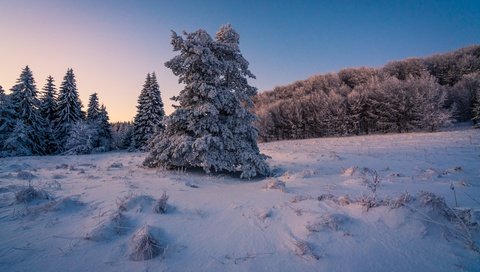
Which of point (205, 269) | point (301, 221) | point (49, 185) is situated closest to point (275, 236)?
point (301, 221)

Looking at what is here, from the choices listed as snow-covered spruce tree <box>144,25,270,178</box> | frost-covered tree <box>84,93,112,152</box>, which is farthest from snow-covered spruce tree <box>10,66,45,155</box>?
snow-covered spruce tree <box>144,25,270,178</box>

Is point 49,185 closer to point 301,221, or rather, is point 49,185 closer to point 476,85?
point 301,221

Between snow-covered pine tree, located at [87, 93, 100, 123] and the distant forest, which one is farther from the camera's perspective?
snow-covered pine tree, located at [87, 93, 100, 123]

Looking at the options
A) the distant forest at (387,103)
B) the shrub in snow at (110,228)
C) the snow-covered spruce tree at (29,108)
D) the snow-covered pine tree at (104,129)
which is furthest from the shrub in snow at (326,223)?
the snow-covered pine tree at (104,129)

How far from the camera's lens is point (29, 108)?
31672 millimetres

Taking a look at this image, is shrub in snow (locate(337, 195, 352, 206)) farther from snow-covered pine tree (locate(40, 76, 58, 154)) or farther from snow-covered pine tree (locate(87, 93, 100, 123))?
snow-covered pine tree (locate(87, 93, 100, 123))

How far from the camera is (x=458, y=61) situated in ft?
200

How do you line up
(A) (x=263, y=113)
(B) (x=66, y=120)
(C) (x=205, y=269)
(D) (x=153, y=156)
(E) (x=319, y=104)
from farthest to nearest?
(A) (x=263, y=113)
(E) (x=319, y=104)
(B) (x=66, y=120)
(D) (x=153, y=156)
(C) (x=205, y=269)

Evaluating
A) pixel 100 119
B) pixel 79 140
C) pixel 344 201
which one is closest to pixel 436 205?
pixel 344 201

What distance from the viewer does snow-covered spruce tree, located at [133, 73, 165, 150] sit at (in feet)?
122

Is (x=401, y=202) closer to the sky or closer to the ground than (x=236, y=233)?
closer to the sky

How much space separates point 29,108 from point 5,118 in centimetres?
285

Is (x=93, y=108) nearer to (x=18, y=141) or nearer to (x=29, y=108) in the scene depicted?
(x=29, y=108)

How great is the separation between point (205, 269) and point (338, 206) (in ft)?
10.7
